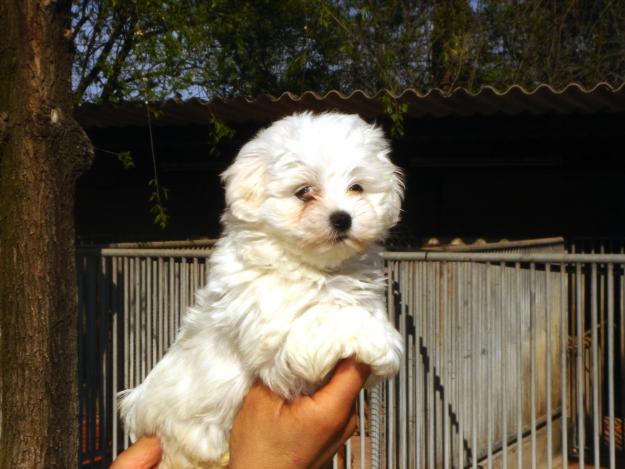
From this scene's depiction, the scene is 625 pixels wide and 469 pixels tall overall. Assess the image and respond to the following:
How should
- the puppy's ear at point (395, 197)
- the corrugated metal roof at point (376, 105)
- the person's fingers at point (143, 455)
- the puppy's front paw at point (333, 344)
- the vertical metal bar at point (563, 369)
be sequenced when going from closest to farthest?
the puppy's front paw at point (333, 344), the person's fingers at point (143, 455), the puppy's ear at point (395, 197), the vertical metal bar at point (563, 369), the corrugated metal roof at point (376, 105)

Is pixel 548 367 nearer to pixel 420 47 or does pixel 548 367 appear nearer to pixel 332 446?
pixel 332 446

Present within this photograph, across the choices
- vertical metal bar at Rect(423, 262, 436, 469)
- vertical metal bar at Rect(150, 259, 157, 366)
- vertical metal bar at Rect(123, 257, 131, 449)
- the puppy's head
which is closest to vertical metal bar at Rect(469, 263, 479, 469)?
vertical metal bar at Rect(423, 262, 436, 469)

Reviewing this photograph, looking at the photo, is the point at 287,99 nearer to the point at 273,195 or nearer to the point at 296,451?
the point at 273,195

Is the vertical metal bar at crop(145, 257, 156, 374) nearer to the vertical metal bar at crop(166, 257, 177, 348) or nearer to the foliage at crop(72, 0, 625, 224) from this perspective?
the vertical metal bar at crop(166, 257, 177, 348)

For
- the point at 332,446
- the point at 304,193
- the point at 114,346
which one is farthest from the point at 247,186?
the point at 114,346

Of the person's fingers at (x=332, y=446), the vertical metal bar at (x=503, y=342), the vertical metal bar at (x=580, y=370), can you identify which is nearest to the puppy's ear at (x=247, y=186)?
the person's fingers at (x=332, y=446)

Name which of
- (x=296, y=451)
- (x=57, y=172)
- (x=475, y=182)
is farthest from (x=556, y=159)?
(x=296, y=451)

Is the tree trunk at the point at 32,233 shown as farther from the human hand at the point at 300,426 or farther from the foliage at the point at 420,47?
the foliage at the point at 420,47
